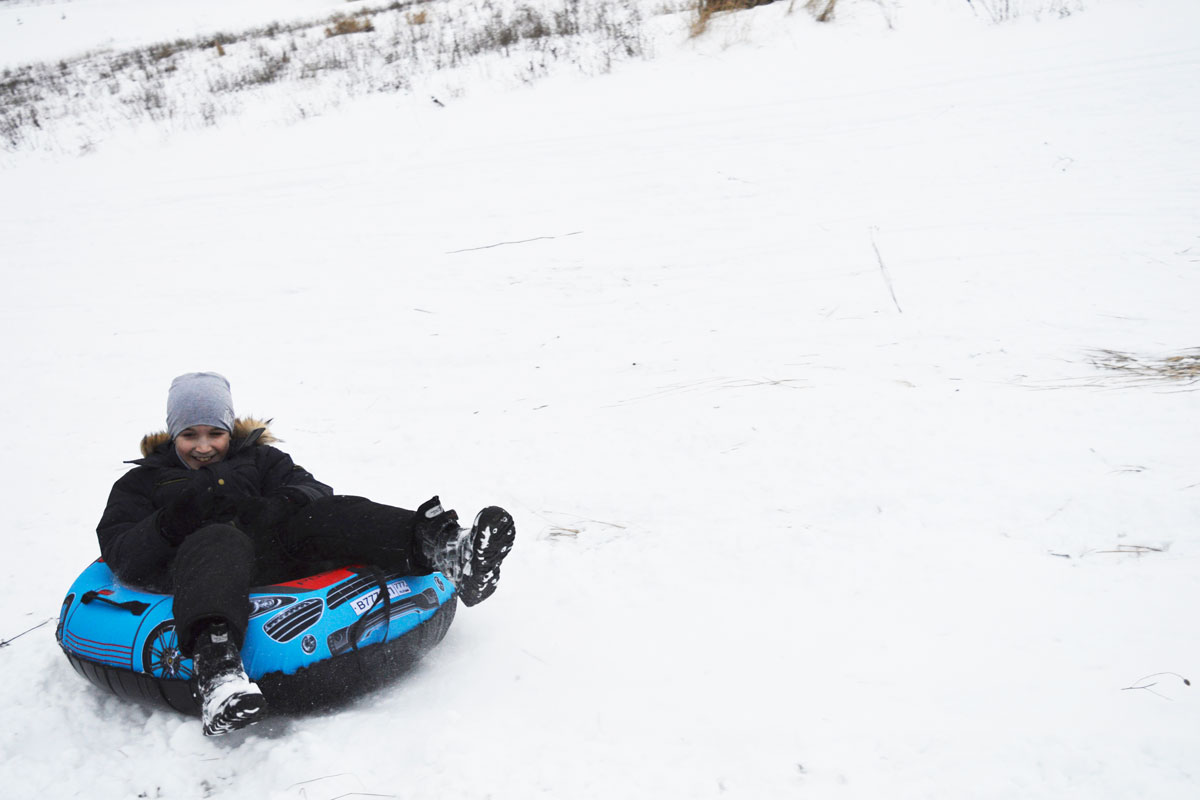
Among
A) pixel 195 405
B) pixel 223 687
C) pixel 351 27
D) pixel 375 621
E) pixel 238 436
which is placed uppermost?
pixel 351 27

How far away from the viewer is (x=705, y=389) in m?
4.54

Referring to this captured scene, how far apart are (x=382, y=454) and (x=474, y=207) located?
362 cm

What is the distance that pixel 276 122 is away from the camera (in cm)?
991

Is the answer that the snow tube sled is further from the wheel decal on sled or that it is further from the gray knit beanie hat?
the gray knit beanie hat

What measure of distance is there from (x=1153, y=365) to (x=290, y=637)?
4.16 meters

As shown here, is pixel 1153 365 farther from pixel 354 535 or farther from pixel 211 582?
pixel 211 582

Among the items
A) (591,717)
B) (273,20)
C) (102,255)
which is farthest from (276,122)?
(273,20)

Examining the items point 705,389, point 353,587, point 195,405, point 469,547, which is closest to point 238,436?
point 195,405

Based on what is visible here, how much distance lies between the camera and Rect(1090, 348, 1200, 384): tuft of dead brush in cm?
397

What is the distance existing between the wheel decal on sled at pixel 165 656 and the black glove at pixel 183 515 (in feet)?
0.85

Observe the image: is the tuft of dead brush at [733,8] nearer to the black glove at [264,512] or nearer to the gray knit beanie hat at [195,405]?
the gray knit beanie hat at [195,405]

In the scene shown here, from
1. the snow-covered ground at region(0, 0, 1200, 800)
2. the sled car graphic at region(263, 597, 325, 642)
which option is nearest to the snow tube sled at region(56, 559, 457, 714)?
the sled car graphic at region(263, 597, 325, 642)

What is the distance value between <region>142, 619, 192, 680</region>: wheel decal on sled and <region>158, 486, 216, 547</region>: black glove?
26 cm

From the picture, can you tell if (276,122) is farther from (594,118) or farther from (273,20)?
(273,20)
